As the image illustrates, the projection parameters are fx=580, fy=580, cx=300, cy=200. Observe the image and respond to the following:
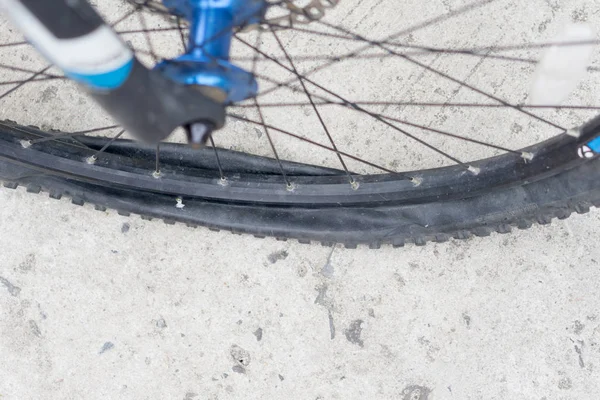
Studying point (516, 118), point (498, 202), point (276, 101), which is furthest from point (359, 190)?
point (516, 118)

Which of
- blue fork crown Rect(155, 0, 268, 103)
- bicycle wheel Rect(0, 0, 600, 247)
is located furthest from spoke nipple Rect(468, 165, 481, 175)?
blue fork crown Rect(155, 0, 268, 103)

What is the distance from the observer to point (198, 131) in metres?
0.67

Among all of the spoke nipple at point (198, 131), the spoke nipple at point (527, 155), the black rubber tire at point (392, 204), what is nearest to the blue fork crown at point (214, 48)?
the spoke nipple at point (198, 131)

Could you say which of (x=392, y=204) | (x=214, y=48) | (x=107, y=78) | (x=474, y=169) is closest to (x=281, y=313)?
(x=392, y=204)

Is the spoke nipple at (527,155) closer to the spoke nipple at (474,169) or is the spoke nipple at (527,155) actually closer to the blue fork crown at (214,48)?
the spoke nipple at (474,169)

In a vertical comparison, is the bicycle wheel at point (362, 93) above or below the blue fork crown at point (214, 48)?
above

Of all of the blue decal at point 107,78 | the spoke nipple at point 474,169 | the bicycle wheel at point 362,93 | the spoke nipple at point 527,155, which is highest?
the bicycle wheel at point 362,93

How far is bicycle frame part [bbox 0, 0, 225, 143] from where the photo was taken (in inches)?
19.4

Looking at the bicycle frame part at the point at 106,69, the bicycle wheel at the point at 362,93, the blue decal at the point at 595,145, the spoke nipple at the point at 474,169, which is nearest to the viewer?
the bicycle frame part at the point at 106,69

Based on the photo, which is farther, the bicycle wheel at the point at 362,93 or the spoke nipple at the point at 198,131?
the bicycle wheel at the point at 362,93

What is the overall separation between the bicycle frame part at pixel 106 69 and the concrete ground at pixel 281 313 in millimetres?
701

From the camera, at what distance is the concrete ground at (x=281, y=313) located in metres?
1.27

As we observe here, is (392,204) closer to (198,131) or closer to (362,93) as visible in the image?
(362,93)

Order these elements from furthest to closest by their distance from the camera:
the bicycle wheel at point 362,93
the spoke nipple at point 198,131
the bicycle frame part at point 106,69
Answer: the bicycle wheel at point 362,93 → the spoke nipple at point 198,131 → the bicycle frame part at point 106,69
